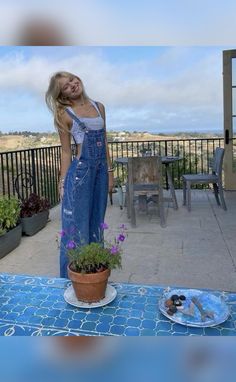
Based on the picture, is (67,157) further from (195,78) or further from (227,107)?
(195,78)

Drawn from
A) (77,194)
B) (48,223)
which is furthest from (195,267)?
(48,223)

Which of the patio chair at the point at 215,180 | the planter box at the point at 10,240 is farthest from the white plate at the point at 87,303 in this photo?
the patio chair at the point at 215,180

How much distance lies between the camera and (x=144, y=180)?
4.17 metres

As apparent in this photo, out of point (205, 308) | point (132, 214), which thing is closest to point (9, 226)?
point (132, 214)

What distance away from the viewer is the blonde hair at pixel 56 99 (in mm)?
1790

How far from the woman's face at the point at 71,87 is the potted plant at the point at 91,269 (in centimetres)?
83

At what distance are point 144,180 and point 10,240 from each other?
5.31 feet

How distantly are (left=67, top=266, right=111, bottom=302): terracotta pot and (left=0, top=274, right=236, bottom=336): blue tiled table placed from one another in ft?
0.16

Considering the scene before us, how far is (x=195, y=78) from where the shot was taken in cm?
657

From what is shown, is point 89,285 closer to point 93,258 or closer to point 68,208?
point 93,258

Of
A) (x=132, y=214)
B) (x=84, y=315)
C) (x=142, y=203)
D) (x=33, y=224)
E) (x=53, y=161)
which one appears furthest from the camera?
(x=53, y=161)

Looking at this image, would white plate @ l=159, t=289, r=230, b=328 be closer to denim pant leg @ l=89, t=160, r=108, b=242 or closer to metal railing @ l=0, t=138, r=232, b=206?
denim pant leg @ l=89, t=160, r=108, b=242

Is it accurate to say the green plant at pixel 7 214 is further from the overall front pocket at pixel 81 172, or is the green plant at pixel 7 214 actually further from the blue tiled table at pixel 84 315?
the blue tiled table at pixel 84 315
